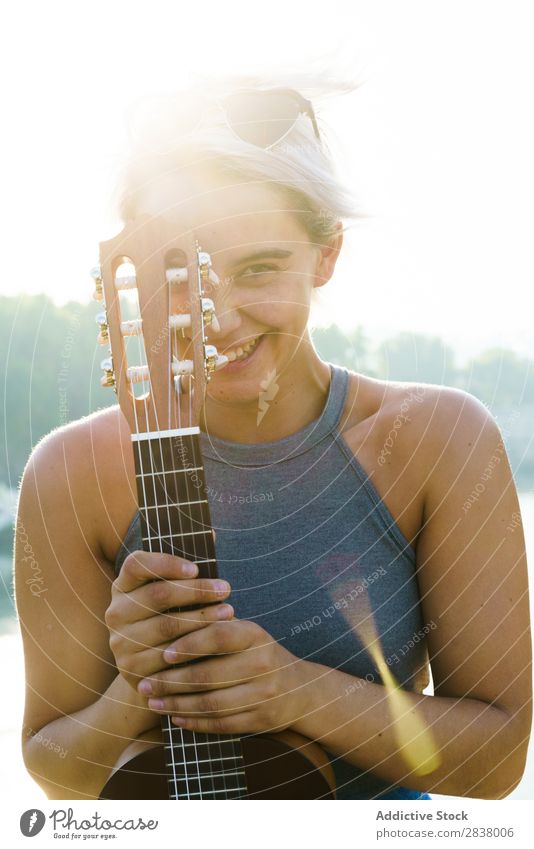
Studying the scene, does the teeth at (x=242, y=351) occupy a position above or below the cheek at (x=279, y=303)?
below

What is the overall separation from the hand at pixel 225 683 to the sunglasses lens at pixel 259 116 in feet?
1.86

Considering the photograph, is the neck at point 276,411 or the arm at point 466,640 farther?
the neck at point 276,411

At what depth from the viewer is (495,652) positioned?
1.16 metres

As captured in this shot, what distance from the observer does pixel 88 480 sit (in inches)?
50.3

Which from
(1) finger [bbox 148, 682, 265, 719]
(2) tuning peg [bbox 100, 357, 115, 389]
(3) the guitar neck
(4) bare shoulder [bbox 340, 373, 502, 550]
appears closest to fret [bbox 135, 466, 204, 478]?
(3) the guitar neck

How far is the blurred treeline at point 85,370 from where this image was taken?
4.43 feet

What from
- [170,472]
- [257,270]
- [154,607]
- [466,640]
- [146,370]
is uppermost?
[257,270]

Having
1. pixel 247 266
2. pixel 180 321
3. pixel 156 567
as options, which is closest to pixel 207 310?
pixel 180 321

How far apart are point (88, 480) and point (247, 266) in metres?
0.38

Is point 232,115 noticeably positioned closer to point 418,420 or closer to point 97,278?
point 97,278

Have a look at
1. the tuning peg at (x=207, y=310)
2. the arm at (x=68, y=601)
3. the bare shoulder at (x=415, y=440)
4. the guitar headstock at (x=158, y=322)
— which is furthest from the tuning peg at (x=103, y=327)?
the bare shoulder at (x=415, y=440)

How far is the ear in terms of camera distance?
124cm

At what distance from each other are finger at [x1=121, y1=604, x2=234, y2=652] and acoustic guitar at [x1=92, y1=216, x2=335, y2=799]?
0.15 feet

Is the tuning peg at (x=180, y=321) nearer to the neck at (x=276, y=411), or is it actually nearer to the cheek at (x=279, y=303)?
the cheek at (x=279, y=303)
